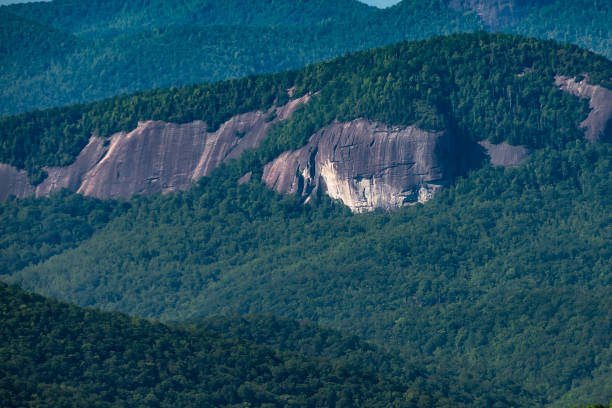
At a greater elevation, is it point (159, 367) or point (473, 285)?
point (473, 285)

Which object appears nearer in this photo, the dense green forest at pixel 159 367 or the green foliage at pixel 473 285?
the dense green forest at pixel 159 367

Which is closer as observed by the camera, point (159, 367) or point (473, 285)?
point (159, 367)

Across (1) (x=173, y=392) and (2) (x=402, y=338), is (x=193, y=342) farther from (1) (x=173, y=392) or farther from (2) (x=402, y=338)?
(2) (x=402, y=338)

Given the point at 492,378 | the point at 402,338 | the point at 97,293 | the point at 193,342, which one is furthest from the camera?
the point at 97,293

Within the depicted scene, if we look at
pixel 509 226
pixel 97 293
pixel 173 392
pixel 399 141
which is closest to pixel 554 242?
pixel 509 226
